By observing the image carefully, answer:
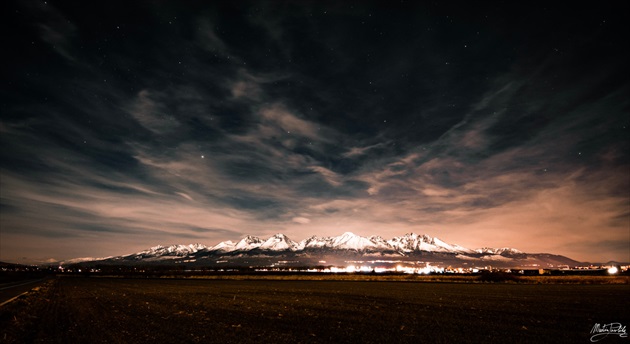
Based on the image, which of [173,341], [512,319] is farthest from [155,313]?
[512,319]

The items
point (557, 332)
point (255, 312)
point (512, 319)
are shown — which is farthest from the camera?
point (255, 312)

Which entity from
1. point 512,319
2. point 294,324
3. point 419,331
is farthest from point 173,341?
point 512,319

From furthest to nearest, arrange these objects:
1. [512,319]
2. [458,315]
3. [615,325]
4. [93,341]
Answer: [458,315] < [512,319] < [615,325] < [93,341]

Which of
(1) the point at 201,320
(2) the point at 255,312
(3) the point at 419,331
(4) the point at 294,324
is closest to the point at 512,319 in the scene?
(3) the point at 419,331

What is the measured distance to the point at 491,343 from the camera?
1672 centimetres

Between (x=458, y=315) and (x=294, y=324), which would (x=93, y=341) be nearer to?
(x=294, y=324)

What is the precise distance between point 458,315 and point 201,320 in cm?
1905

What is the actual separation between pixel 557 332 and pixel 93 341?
25.0 m

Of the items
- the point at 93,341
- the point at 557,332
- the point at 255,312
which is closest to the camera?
the point at 93,341

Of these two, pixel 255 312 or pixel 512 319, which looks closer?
pixel 512 319

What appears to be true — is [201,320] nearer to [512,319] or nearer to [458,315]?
[458,315]

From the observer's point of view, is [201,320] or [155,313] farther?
[155,313]

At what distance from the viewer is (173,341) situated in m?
17.4

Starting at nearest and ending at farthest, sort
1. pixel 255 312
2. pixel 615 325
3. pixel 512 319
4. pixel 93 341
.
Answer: pixel 93 341 < pixel 615 325 < pixel 512 319 < pixel 255 312
